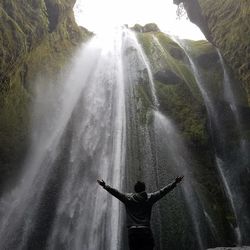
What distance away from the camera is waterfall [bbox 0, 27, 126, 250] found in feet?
40.8

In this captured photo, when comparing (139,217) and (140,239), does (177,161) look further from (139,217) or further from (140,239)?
(140,239)

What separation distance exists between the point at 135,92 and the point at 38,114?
498cm

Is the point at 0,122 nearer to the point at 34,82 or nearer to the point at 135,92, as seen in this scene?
the point at 34,82

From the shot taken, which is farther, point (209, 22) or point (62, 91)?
point (209, 22)

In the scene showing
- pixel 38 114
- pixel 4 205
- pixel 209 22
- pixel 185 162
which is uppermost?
pixel 209 22

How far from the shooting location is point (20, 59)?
1488cm

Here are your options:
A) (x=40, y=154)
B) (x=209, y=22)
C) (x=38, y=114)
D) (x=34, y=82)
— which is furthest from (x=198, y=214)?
(x=209, y=22)

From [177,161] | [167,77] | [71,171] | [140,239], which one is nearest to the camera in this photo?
[140,239]

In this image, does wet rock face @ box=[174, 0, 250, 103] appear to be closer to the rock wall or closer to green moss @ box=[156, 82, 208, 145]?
green moss @ box=[156, 82, 208, 145]

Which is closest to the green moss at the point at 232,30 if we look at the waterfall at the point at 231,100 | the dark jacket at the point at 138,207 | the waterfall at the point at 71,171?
the waterfall at the point at 231,100

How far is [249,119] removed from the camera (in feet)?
59.4

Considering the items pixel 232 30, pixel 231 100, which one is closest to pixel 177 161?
pixel 231 100

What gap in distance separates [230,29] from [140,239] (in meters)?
16.7

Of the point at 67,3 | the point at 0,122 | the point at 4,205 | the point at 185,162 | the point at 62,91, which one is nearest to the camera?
the point at 4,205
